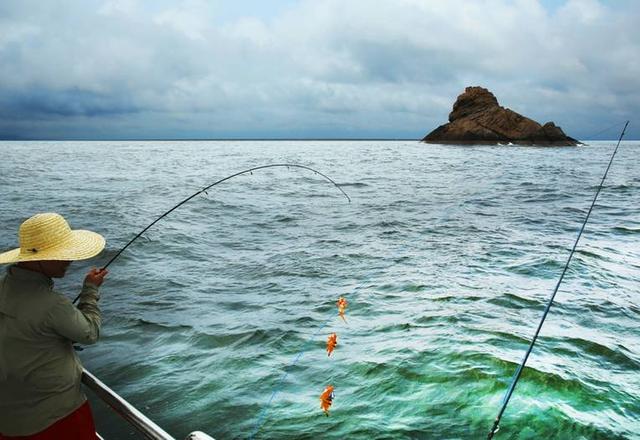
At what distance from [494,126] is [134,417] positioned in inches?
3702

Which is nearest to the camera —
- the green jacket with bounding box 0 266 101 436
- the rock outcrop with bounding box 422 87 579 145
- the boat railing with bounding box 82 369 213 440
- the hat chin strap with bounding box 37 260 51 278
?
the boat railing with bounding box 82 369 213 440

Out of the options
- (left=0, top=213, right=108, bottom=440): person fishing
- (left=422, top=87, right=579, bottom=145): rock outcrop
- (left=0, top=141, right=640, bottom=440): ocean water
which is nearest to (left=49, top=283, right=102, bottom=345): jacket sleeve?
(left=0, top=213, right=108, bottom=440): person fishing

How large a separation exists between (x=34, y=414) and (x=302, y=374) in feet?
11.5

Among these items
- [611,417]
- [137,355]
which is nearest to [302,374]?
[137,355]

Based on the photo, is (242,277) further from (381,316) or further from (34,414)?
(34,414)

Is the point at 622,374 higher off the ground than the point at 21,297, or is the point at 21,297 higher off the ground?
the point at 21,297

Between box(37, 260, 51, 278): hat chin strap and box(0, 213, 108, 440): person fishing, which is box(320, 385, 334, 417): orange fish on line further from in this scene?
box(37, 260, 51, 278): hat chin strap

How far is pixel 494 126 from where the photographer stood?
87.4 meters

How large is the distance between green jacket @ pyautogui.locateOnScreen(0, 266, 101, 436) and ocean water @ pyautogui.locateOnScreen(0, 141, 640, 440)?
7.06 feet

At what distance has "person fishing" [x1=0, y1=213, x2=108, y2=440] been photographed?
7.63 ft

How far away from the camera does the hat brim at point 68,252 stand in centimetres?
240

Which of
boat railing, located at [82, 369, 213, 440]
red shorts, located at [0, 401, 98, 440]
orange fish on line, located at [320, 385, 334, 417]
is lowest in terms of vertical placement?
orange fish on line, located at [320, 385, 334, 417]

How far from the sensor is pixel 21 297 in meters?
2.32

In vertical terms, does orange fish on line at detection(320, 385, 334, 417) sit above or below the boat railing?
below
